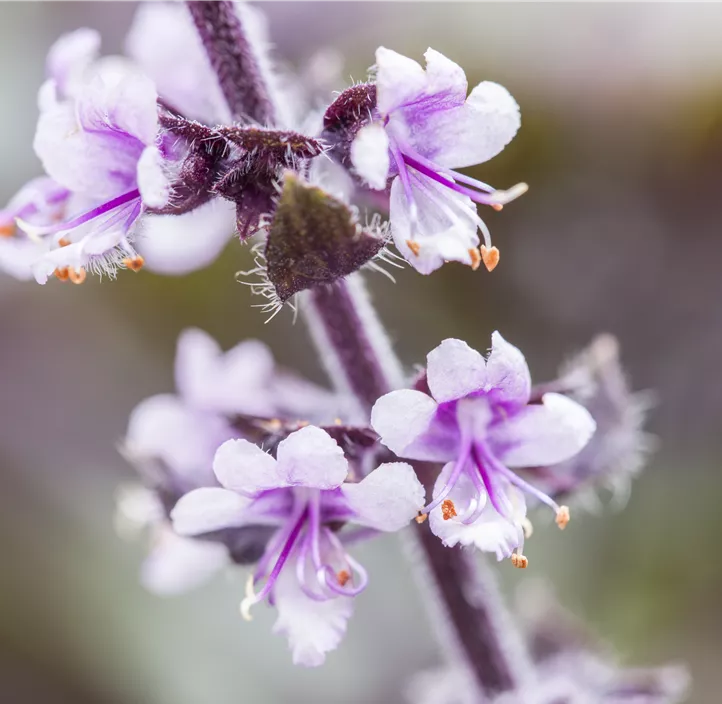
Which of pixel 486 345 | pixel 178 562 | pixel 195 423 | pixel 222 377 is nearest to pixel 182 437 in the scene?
pixel 195 423

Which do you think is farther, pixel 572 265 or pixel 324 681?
pixel 572 265

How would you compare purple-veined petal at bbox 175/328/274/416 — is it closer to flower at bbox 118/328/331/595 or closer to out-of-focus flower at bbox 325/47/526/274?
flower at bbox 118/328/331/595

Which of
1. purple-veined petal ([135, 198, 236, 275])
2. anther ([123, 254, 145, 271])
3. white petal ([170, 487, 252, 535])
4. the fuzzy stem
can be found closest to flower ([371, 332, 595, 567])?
the fuzzy stem

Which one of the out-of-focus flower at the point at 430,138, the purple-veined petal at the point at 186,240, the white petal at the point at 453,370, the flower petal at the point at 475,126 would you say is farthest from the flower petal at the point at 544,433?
the purple-veined petal at the point at 186,240

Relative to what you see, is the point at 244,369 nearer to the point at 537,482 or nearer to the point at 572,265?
the point at 537,482

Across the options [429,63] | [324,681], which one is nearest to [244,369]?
[429,63]

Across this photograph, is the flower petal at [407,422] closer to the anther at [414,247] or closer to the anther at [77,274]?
the anther at [414,247]
